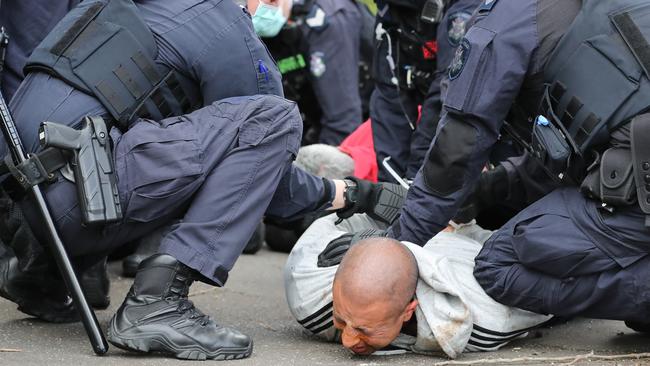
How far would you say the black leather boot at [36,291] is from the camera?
345 cm

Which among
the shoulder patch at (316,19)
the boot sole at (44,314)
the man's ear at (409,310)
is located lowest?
the shoulder patch at (316,19)

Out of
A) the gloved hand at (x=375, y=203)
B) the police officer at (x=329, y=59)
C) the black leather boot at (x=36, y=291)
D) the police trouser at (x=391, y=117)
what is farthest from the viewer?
the police officer at (x=329, y=59)

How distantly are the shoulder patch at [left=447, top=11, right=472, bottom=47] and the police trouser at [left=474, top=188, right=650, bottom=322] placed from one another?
151 centimetres

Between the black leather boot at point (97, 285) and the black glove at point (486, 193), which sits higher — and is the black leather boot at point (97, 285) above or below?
below

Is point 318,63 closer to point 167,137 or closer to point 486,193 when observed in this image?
point 486,193

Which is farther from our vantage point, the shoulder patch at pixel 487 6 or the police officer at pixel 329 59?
the police officer at pixel 329 59

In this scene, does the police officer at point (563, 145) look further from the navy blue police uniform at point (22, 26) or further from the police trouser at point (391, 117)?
the police trouser at point (391, 117)

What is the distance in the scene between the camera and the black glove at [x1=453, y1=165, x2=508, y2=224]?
4039mm

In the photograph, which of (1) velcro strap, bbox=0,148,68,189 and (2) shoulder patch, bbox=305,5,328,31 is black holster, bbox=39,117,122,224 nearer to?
(1) velcro strap, bbox=0,148,68,189

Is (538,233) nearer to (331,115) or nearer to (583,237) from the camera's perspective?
(583,237)

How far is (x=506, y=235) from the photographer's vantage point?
3434 mm

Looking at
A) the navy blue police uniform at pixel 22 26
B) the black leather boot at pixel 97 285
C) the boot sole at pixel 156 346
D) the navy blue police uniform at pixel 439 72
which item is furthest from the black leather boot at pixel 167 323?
the navy blue police uniform at pixel 439 72

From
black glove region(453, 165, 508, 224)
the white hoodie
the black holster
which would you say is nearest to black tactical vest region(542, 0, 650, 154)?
the white hoodie

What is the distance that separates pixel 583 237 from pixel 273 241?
100 inches
